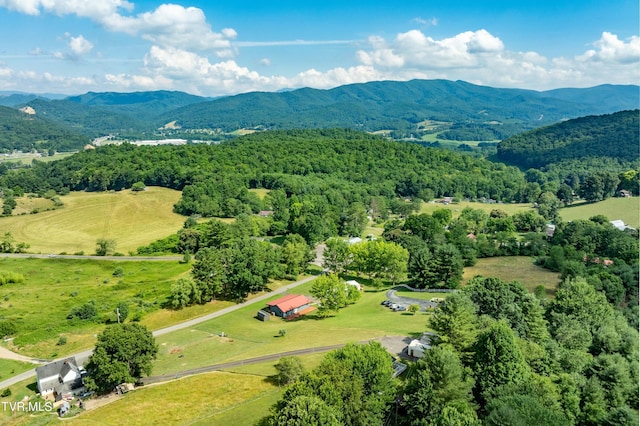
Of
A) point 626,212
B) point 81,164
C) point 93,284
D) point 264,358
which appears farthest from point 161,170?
point 626,212

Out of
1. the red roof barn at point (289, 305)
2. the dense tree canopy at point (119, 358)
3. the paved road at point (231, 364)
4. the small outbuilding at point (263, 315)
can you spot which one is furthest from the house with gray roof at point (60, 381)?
A: the red roof barn at point (289, 305)

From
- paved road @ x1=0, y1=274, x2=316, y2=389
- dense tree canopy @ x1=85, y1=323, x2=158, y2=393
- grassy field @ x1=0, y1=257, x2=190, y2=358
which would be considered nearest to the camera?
dense tree canopy @ x1=85, y1=323, x2=158, y2=393

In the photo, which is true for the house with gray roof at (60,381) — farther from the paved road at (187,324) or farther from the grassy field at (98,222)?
the grassy field at (98,222)

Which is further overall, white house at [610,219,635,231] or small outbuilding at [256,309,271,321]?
white house at [610,219,635,231]

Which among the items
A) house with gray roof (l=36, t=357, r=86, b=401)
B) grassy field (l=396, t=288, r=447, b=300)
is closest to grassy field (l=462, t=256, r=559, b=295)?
grassy field (l=396, t=288, r=447, b=300)

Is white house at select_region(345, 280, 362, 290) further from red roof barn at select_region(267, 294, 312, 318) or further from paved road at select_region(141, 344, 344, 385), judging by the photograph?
paved road at select_region(141, 344, 344, 385)
